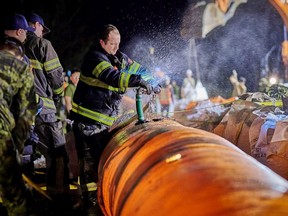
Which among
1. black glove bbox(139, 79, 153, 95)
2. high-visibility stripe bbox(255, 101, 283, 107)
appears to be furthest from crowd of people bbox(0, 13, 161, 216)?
high-visibility stripe bbox(255, 101, 283, 107)

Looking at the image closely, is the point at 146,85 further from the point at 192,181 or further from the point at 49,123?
the point at 192,181

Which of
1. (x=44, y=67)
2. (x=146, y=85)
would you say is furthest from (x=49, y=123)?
(x=146, y=85)

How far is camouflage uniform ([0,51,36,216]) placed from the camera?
3.30 metres

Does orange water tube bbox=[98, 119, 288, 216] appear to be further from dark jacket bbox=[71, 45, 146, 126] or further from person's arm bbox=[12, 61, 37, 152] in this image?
dark jacket bbox=[71, 45, 146, 126]

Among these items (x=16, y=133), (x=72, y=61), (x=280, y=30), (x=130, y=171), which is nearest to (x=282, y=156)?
(x=130, y=171)

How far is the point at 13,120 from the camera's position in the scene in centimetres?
345

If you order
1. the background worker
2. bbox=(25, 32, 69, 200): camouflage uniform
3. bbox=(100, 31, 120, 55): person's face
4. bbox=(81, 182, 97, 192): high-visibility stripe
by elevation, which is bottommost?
bbox=(81, 182, 97, 192): high-visibility stripe

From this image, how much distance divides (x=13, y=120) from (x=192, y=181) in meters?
1.82

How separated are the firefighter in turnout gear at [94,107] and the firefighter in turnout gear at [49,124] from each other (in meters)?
0.30

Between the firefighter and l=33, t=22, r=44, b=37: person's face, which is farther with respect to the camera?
l=33, t=22, r=44, b=37: person's face

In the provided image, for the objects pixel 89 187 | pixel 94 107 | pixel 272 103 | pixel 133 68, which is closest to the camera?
pixel 89 187

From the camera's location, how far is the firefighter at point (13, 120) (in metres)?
3.30

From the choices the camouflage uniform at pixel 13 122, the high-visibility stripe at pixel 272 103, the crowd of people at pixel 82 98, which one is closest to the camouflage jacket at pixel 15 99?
the camouflage uniform at pixel 13 122

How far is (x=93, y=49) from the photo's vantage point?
4801mm
